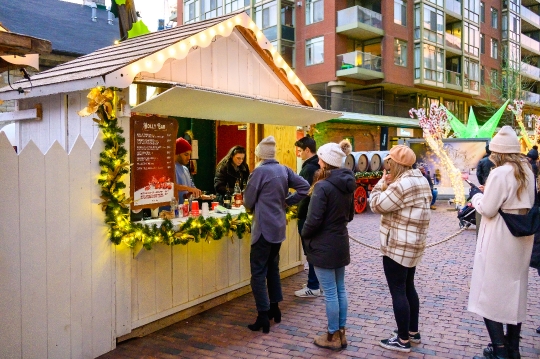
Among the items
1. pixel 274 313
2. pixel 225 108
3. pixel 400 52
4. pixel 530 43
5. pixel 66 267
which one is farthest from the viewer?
pixel 530 43

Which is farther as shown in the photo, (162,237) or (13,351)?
(162,237)

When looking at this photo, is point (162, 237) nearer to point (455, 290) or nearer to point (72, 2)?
point (455, 290)

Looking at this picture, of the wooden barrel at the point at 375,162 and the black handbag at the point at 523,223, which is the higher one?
the wooden barrel at the point at 375,162

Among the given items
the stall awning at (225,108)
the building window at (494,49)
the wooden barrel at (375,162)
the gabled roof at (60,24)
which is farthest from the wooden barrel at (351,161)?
the building window at (494,49)

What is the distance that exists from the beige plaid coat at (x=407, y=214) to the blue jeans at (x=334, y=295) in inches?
20.8

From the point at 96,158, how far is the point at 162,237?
3.28 feet

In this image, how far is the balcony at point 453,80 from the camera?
33175 millimetres

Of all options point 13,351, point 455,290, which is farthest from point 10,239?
point 455,290

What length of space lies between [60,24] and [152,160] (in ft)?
38.3

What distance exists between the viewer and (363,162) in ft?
46.2

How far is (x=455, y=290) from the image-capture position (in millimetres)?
6203

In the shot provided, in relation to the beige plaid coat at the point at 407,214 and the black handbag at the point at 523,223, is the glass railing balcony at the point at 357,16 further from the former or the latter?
the black handbag at the point at 523,223

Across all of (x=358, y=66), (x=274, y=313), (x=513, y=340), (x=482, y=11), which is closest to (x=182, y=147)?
(x=274, y=313)

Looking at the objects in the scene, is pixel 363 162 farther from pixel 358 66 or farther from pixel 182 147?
pixel 358 66
